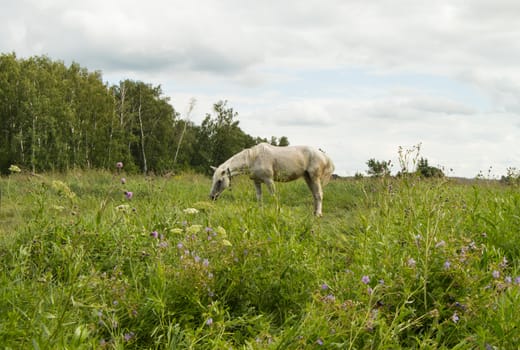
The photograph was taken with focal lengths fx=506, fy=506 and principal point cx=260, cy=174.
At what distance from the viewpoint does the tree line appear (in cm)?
4403

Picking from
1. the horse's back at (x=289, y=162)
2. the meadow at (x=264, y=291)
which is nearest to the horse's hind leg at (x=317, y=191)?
the horse's back at (x=289, y=162)

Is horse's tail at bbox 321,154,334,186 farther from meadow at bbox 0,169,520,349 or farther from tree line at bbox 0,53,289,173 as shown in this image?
tree line at bbox 0,53,289,173

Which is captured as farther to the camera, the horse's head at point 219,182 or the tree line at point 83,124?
the tree line at point 83,124

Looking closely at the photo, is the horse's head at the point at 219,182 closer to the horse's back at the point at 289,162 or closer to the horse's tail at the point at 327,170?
the horse's back at the point at 289,162

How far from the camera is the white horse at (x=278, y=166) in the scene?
481 inches

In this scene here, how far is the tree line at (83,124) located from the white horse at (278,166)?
82.4 feet

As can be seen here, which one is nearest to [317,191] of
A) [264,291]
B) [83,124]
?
[264,291]

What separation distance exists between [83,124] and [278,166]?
40.5 m

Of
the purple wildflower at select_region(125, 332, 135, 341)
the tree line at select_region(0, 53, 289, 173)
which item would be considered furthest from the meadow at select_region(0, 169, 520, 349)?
the tree line at select_region(0, 53, 289, 173)

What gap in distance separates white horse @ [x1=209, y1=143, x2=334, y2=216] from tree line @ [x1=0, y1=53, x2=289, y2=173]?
2510 cm

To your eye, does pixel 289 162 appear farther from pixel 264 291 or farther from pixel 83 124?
pixel 83 124

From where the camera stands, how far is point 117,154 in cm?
Answer: 4909

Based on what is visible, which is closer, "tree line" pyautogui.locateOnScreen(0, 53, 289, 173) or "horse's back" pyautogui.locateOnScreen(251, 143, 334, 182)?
"horse's back" pyautogui.locateOnScreen(251, 143, 334, 182)

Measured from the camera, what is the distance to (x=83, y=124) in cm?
4856
